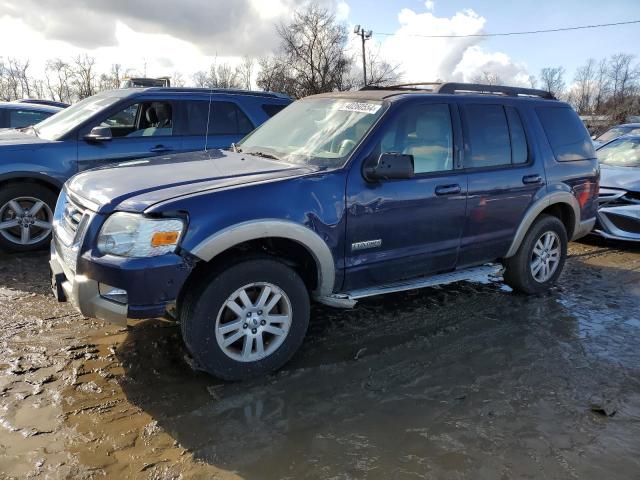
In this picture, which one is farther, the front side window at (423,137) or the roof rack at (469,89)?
the roof rack at (469,89)

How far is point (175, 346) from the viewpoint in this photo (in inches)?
147

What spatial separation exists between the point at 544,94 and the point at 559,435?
146 inches

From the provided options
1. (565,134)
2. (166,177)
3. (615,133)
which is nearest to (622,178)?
(565,134)

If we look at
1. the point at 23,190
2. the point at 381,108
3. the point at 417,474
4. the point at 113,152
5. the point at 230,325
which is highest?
the point at 381,108

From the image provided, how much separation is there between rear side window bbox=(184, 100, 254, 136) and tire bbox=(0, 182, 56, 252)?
1.85 meters

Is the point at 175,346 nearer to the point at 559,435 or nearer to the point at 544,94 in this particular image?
the point at 559,435

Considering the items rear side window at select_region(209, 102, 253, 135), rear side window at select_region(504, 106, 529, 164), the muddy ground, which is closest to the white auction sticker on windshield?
rear side window at select_region(504, 106, 529, 164)

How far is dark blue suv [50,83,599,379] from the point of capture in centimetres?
299

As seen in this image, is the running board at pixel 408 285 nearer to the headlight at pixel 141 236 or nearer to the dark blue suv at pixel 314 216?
the dark blue suv at pixel 314 216

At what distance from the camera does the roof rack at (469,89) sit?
450 centimetres

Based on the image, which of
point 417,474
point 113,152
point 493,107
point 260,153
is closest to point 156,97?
point 113,152

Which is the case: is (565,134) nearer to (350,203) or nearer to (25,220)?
(350,203)

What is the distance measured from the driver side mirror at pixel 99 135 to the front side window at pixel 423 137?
3.57m

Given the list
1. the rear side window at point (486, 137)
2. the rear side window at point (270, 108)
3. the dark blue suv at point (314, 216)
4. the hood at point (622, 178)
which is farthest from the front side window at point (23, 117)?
the hood at point (622, 178)
